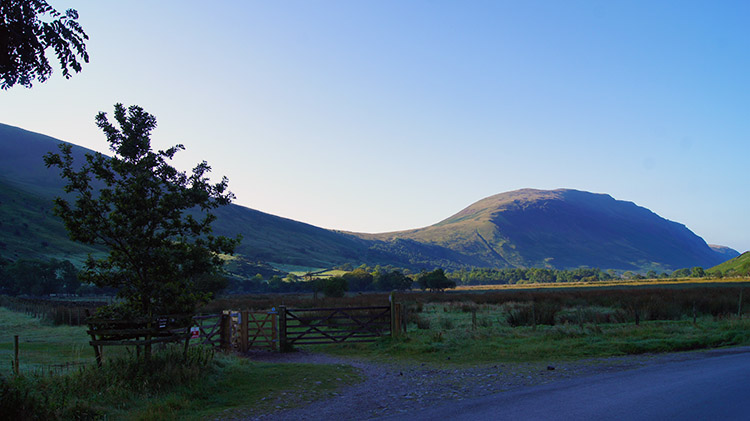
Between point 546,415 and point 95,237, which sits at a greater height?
point 95,237

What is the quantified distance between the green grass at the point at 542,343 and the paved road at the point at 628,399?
4.23 metres

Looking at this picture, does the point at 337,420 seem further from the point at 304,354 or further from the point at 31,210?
the point at 31,210

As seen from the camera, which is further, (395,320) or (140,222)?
(395,320)

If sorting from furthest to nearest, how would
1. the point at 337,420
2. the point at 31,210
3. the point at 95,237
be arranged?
the point at 31,210, the point at 95,237, the point at 337,420

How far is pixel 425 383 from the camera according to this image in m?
11.8

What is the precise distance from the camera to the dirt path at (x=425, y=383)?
940 cm

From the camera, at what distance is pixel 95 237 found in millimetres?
11352

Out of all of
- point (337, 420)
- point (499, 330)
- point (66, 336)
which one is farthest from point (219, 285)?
point (337, 420)

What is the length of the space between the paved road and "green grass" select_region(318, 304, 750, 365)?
13.9ft

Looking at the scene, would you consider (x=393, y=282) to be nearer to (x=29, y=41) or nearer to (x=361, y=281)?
(x=361, y=281)

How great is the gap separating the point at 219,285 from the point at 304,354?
44156 mm

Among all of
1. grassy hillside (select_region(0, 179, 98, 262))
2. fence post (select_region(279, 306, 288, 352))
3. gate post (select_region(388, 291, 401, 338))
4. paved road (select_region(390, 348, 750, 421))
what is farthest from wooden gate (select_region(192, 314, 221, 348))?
grassy hillside (select_region(0, 179, 98, 262))

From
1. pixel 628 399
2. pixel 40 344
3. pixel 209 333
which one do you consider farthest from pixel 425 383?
pixel 40 344

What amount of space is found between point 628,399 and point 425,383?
4.82 meters
